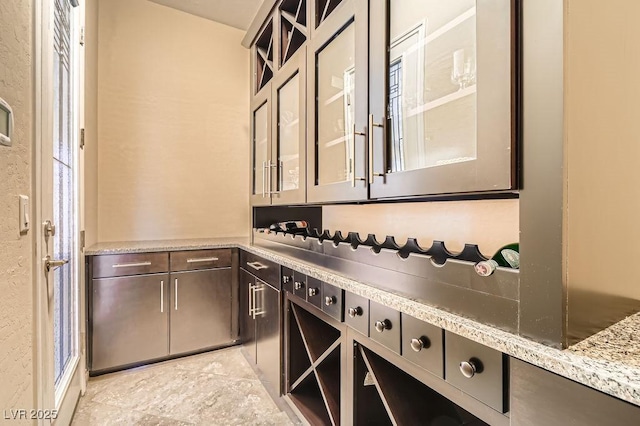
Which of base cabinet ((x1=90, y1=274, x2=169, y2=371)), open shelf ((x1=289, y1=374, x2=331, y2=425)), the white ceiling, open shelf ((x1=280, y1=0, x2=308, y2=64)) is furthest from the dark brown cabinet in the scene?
the white ceiling

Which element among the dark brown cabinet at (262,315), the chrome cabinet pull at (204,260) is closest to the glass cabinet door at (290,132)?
the dark brown cabinet at (262,315)

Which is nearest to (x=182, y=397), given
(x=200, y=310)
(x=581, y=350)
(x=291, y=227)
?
(x=200, y=310)

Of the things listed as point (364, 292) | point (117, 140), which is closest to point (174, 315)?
point (117, 140)

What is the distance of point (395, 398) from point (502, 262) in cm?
65

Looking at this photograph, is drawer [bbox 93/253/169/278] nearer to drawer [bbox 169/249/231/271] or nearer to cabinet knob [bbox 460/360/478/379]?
drawer [bbox 169/249/231/271]

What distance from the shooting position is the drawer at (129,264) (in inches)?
84.0

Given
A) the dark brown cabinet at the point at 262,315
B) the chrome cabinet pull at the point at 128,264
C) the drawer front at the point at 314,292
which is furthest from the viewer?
the chrome cabinet pull at the point at 128,264

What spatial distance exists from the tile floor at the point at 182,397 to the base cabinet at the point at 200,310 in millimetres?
154

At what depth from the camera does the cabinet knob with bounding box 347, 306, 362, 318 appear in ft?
3.76

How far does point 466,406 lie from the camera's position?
2.57 feet

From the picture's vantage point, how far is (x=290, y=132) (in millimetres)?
2090

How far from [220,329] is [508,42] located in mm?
2596

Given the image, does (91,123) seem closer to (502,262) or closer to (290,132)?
(290,132)

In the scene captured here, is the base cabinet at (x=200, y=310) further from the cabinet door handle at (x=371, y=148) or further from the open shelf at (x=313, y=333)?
the cabinet door handle at (x=371, y=148)
